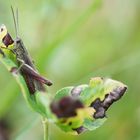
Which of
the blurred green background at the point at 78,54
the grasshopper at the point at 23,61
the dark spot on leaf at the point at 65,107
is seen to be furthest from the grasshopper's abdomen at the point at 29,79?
the blurred green background at the point at 78,54

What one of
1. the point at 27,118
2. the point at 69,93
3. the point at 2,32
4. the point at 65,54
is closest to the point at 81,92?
the point at 69,93

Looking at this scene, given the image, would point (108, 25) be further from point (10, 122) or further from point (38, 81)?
point (38, 81)

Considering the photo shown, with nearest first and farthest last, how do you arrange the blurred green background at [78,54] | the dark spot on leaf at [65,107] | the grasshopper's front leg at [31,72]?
1. the dark spot on leaf at [65,107]
2. the grasshopper's front leg at [31,72]
3. the blurred green background at [78,54]

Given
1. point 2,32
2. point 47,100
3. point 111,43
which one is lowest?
point 111,43

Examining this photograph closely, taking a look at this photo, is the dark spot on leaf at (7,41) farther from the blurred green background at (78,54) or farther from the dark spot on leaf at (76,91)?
the blurred green background at (78,54)

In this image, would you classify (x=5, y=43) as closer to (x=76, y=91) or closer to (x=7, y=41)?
(x=7, y=41)
